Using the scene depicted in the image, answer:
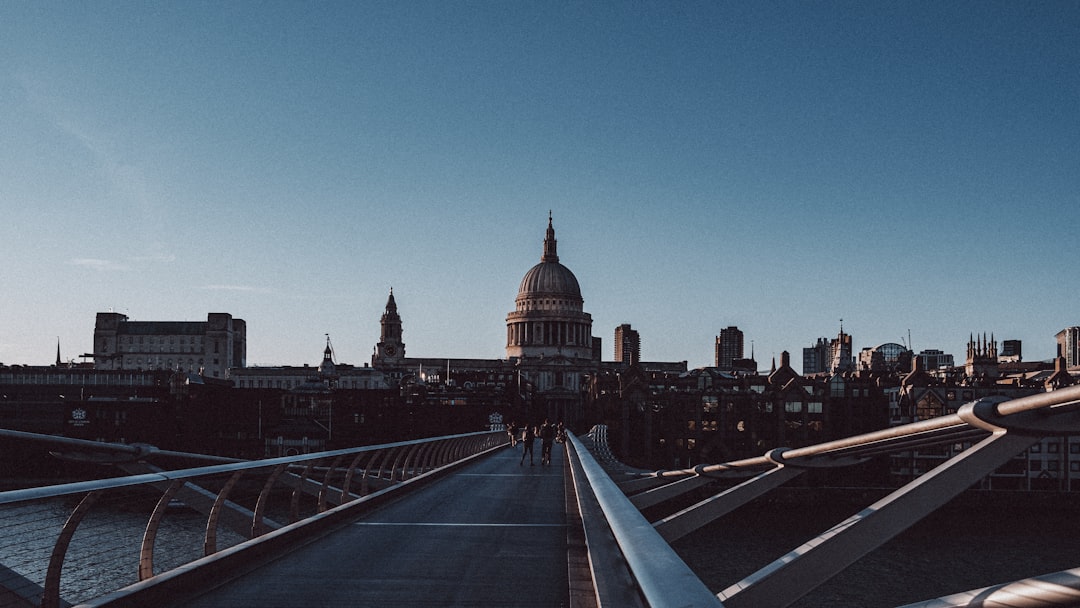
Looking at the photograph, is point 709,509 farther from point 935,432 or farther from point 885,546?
point 885,546

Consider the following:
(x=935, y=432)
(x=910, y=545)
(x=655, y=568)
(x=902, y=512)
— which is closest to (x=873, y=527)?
(x=902, y=512)

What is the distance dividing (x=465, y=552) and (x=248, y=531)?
301 cm

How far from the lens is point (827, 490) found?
8312 centimetres

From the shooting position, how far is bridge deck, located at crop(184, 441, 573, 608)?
7957mm

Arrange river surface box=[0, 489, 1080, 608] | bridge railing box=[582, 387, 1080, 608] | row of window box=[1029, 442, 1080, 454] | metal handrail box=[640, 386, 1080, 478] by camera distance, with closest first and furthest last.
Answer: bridge railing box=[582, 387, 1080, 608] < metal handrail box=[640, 386, 1080, 478] < river surface box=[0, 489, 1080, 608] < row of window box=[1029, 442, 1080, 454]

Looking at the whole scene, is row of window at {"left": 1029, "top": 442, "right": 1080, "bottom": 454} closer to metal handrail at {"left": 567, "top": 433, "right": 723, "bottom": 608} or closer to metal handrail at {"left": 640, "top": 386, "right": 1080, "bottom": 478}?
metal handrail at {"left": 640, "top": 386, "right": 1080, "bottom": 478}

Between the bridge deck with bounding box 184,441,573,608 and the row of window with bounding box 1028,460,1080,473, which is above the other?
the bridge deck with bounding box 184,441,573,608

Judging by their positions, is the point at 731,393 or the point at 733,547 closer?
the point at 733,547

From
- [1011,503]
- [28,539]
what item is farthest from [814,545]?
[1011,503]

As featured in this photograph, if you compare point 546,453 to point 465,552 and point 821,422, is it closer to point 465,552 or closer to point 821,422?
point 465,552

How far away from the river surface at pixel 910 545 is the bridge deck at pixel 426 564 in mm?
34731

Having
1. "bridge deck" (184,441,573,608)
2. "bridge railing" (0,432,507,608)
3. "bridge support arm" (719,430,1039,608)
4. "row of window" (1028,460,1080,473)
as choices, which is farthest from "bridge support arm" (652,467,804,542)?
"row of window" (1028,460,1080,473)

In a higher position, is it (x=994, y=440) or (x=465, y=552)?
(x=994, y=440)

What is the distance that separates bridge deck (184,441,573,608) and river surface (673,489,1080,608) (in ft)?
114
